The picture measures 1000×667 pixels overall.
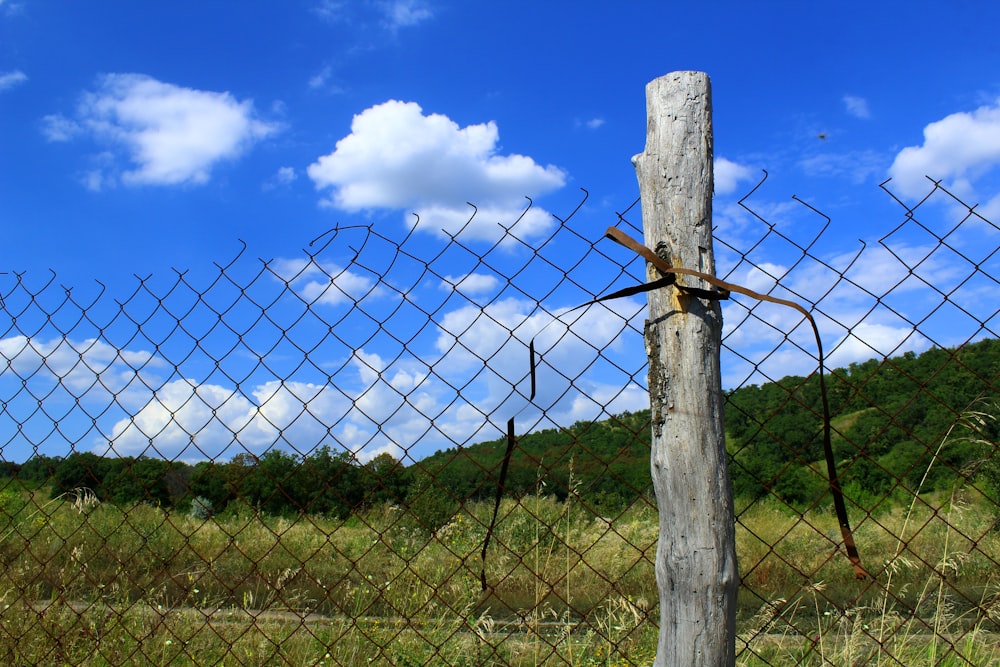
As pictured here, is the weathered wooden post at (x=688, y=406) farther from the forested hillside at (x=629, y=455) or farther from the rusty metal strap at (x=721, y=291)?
the forested hillside at (x=629, y=455)

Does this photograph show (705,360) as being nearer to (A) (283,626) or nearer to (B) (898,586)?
(A) (283,626)

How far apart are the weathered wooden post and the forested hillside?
22 centimetres

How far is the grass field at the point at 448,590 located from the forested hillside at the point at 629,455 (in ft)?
Result: 0.52

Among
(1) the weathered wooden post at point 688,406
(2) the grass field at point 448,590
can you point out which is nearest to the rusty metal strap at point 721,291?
(1) the weathered wooden post at point 688,406

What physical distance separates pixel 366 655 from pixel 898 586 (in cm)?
496

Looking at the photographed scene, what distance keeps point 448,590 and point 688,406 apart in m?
3.93

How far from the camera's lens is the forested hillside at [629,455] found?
192 cm

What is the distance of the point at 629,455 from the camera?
224 centimetres

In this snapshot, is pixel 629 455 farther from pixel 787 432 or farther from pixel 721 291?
pixel 721 291

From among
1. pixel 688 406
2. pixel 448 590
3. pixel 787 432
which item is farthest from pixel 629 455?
pixel 448 590

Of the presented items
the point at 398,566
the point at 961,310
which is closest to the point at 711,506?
the point at 961,310

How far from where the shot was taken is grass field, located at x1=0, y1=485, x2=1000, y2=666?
2.51 meters

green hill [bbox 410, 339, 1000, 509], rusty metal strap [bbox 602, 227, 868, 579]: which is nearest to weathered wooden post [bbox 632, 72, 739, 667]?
rusty metal strap [bbox 602, 227, 868, 579]

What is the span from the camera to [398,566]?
591 cm
